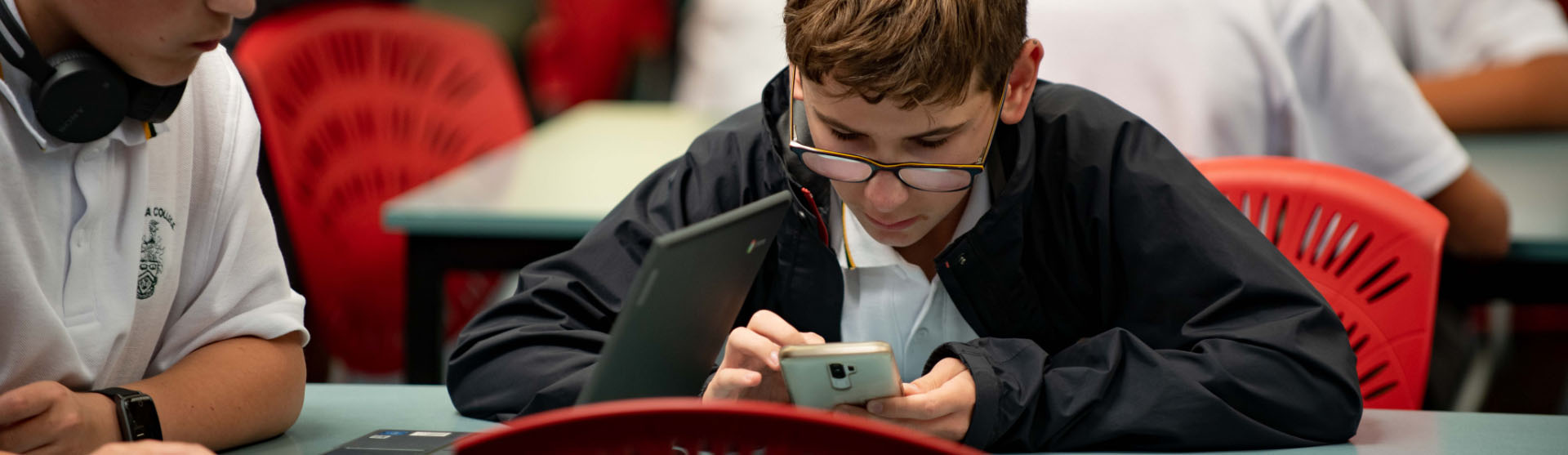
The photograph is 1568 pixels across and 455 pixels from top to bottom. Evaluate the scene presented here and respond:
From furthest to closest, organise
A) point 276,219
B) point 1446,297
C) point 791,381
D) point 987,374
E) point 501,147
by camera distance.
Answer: point 501,147 < point 1446,297 < point 276,219 < point 987,374 < point 791,381

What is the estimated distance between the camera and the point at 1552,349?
3.27 m

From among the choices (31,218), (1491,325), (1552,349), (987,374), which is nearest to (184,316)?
(31,218)

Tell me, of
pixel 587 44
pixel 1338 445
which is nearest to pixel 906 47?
pixel 1338 445

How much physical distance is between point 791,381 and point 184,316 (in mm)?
629

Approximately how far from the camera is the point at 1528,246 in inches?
90.5

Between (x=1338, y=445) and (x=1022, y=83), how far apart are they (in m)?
0.49

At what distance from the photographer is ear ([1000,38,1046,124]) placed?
1.49 metres

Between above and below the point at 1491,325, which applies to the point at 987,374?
above

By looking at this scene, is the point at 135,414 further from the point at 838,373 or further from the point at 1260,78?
the point at 1260,78

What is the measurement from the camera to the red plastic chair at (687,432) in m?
0.70

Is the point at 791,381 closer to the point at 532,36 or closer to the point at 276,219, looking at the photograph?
the point at 276,219

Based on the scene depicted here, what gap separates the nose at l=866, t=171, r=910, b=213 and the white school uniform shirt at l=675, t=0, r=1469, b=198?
4.08 feet

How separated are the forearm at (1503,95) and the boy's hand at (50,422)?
3030 millimetres

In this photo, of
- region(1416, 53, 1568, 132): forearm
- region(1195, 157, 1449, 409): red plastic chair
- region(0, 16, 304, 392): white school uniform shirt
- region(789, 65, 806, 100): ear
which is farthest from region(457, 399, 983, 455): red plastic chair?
region(1416, 53, 1568, 132): forearm
